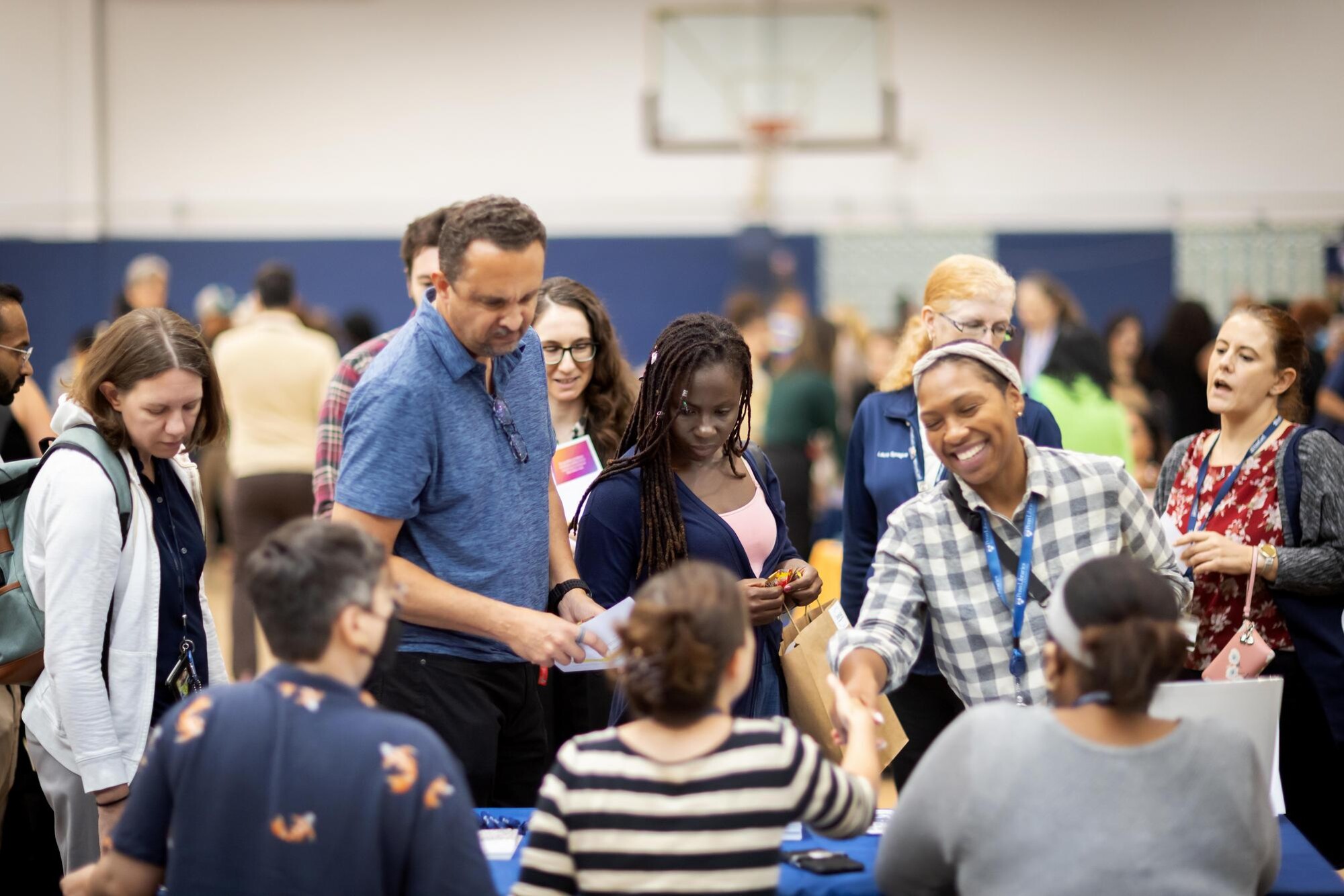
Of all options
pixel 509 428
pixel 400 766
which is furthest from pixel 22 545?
pixel 400 766

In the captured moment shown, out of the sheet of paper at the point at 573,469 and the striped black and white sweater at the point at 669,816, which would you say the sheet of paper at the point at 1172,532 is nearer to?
the sheet of paper at the point at 573,469

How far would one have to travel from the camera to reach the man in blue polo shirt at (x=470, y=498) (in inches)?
91.0

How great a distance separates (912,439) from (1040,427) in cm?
30

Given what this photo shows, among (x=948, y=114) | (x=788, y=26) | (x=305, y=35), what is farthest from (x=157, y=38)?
(x=948, y=114)

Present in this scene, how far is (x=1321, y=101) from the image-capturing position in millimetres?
11758

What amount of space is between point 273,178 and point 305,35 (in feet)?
4.43

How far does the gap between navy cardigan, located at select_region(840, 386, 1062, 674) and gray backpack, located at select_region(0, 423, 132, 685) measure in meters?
1.63

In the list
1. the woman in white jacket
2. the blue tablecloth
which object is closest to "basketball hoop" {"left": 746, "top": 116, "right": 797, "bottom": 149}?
the woman in white jacket

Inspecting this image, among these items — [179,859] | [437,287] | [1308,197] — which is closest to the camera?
[179,859]

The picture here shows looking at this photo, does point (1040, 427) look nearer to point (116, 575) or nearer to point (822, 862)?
point (822, 862)

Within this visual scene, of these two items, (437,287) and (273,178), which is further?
(273,178)

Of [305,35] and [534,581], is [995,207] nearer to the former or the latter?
[305,35]

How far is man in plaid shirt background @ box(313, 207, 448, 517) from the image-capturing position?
3.41 m

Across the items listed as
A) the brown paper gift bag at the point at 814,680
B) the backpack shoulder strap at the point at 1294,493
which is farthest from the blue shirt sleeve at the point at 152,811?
the backpack shoulder strap at the point at 1294,493
